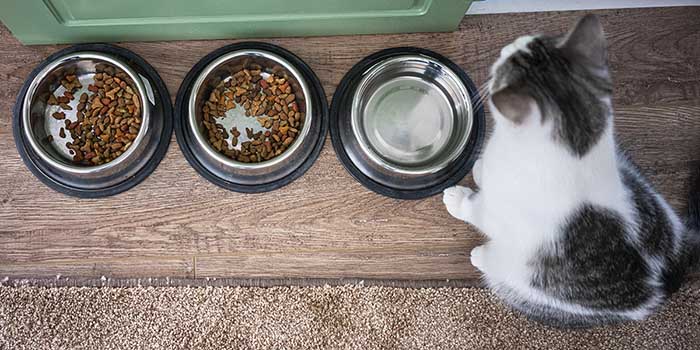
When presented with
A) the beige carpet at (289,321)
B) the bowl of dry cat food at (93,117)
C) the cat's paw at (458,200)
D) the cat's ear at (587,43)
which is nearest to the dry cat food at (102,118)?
the bowl of dry cat food at (93,117)

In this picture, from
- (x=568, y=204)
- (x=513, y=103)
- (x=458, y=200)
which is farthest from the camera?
(x=458, y=200)

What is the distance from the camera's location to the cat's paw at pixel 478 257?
131 cm

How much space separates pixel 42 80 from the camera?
131cm

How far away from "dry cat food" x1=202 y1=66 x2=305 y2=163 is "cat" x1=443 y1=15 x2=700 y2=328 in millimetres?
502

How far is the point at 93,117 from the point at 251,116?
0.42 m

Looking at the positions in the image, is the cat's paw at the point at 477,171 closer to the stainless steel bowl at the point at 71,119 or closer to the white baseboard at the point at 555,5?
the white baseboard at the point at 555,5

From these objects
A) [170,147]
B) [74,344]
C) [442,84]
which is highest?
[442,84]

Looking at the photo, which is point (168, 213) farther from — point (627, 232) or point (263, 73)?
point (627, 232)

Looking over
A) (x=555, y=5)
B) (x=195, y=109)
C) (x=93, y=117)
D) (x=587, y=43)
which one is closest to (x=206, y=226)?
(x=195, y=109)

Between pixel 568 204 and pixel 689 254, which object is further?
pixel 689 254

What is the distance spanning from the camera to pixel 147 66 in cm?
138

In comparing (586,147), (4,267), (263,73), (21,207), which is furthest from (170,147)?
(586,147)

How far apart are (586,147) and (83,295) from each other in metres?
1.28

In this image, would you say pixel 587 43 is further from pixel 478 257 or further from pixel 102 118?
pixel 102 118
